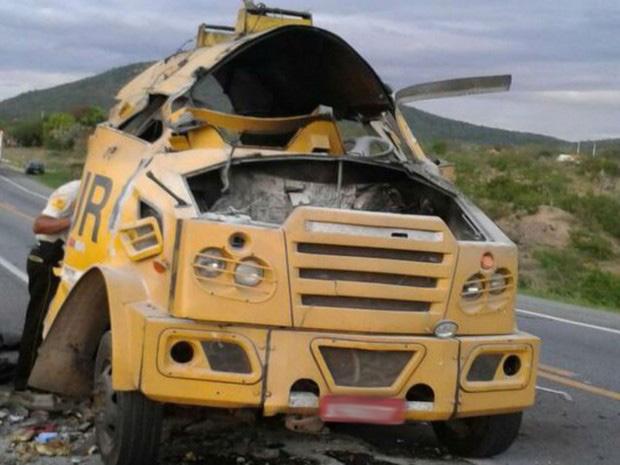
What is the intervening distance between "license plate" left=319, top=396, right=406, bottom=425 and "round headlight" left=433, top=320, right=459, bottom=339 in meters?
0.38

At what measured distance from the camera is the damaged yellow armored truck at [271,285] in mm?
5293

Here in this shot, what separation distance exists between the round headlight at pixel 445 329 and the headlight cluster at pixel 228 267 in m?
0.94

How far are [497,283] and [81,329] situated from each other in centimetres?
235

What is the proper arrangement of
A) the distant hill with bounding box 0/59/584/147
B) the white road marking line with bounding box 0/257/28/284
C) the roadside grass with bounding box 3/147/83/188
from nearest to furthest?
1. the white road marking line with bounding box 0/257/28/284
2. the roadside grass with bounding box 3/147/83/188
3. the distant hill with bounding box 0/59/584/147

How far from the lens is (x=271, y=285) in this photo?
535cm

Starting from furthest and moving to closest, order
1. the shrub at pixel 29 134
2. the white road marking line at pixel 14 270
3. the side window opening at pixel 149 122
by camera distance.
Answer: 1. the shrub at pixel 29 134
2. the white road marking line at pixel 14 270
3. the side window opening at pixel 149 122

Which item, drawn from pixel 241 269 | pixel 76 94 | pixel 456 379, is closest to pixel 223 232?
pixel 241 269

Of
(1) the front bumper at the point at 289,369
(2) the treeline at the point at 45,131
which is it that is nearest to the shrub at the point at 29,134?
(2) the treeline at the point at 45,131

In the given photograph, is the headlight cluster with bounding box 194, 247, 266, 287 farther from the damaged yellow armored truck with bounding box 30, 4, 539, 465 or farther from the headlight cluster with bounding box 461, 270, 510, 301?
the headlight cluster with bounding box 461, 270, 510, 301

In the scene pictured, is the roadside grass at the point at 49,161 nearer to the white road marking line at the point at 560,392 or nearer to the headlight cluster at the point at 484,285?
the white road marking line at the point at 560,392

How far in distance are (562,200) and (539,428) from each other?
29471mm

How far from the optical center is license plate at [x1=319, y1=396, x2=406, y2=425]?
539 cm

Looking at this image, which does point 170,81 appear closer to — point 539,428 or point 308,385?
point 308,385

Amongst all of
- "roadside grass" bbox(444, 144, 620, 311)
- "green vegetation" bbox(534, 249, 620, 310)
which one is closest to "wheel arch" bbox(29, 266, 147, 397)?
"roadside grass" bbox(444, 144, 620, 311)
